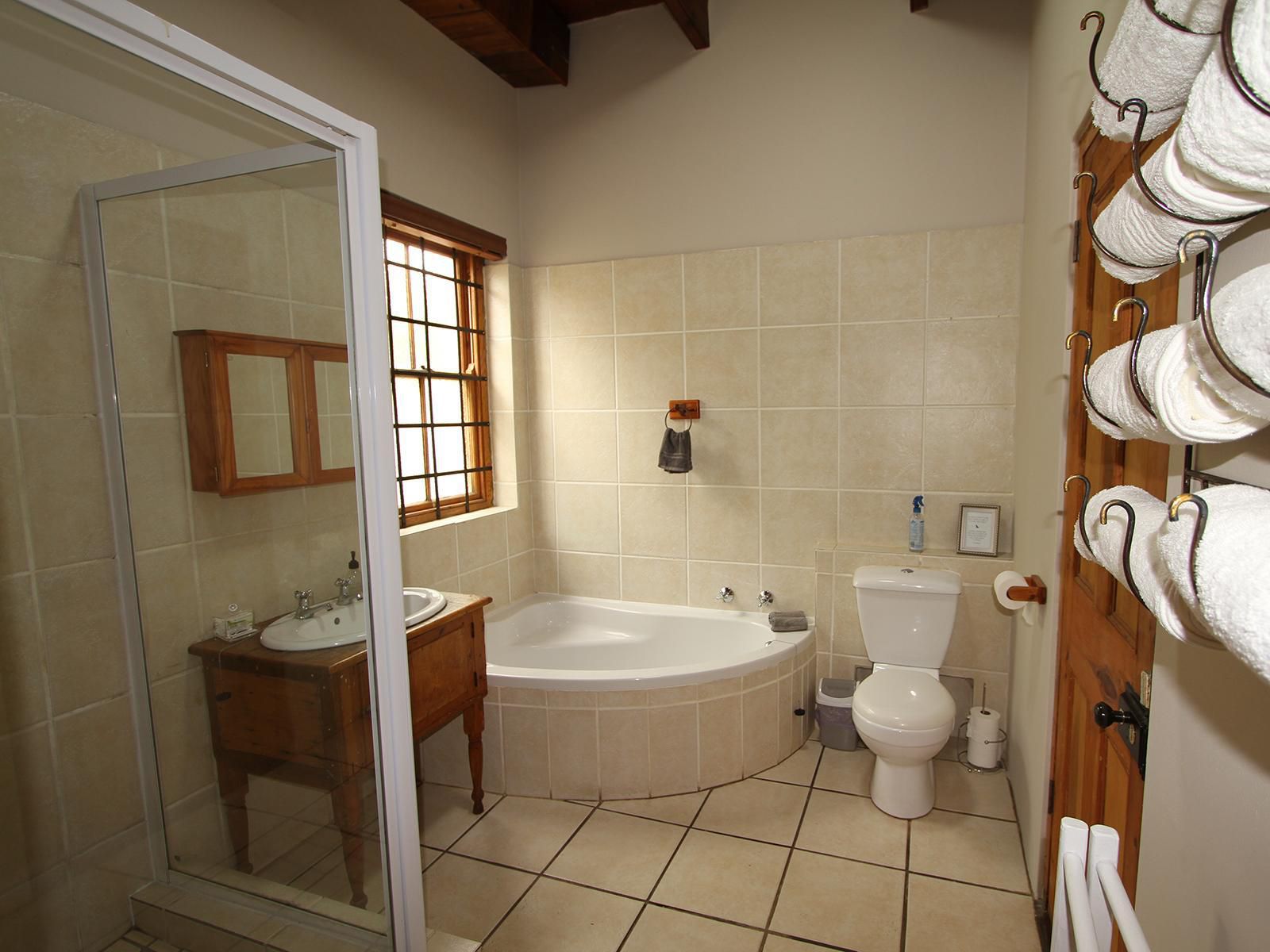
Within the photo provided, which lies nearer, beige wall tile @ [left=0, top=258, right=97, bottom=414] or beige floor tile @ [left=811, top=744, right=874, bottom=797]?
beige wall tile @ [left=0, top=258, right=97, bottom=414]

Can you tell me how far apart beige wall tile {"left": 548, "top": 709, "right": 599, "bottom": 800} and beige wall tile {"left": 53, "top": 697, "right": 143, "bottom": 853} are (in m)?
1.37

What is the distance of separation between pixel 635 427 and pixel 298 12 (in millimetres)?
2074

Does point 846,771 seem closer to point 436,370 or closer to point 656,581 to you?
point 656,581

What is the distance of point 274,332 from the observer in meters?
1.61

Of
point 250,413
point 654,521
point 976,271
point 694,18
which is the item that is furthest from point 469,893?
point 694,18

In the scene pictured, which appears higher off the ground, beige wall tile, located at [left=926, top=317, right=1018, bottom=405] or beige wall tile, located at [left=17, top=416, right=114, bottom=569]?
beige wall tile, located at [left=926, top=317, right=1018, bottom=405]

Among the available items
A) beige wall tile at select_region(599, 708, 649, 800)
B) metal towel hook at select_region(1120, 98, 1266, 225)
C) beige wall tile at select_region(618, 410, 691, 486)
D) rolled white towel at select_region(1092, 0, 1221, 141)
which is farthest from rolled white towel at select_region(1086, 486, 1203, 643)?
beige wall tile at select_region(618, 410, 691, 486)

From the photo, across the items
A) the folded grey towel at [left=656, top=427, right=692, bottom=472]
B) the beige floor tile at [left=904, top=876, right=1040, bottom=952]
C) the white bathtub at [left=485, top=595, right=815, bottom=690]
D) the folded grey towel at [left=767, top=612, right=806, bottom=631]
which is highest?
the folded grey towel at [left=656, top=427, right=692, bottom=472]

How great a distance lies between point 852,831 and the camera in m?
2.40

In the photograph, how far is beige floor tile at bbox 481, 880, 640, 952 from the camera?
1.93m

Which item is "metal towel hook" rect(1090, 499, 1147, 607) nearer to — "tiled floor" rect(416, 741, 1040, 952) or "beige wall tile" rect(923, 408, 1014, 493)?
"tiled floor" rect(416, 741, 1040, 952)

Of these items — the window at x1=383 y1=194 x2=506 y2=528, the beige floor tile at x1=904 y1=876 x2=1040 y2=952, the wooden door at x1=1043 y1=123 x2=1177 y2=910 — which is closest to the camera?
the wooden door at x1=1043 y1=123 x2=1177 y2=910

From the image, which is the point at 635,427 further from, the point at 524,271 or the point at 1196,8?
the point at 1196,8

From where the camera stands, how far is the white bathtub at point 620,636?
124 inches
